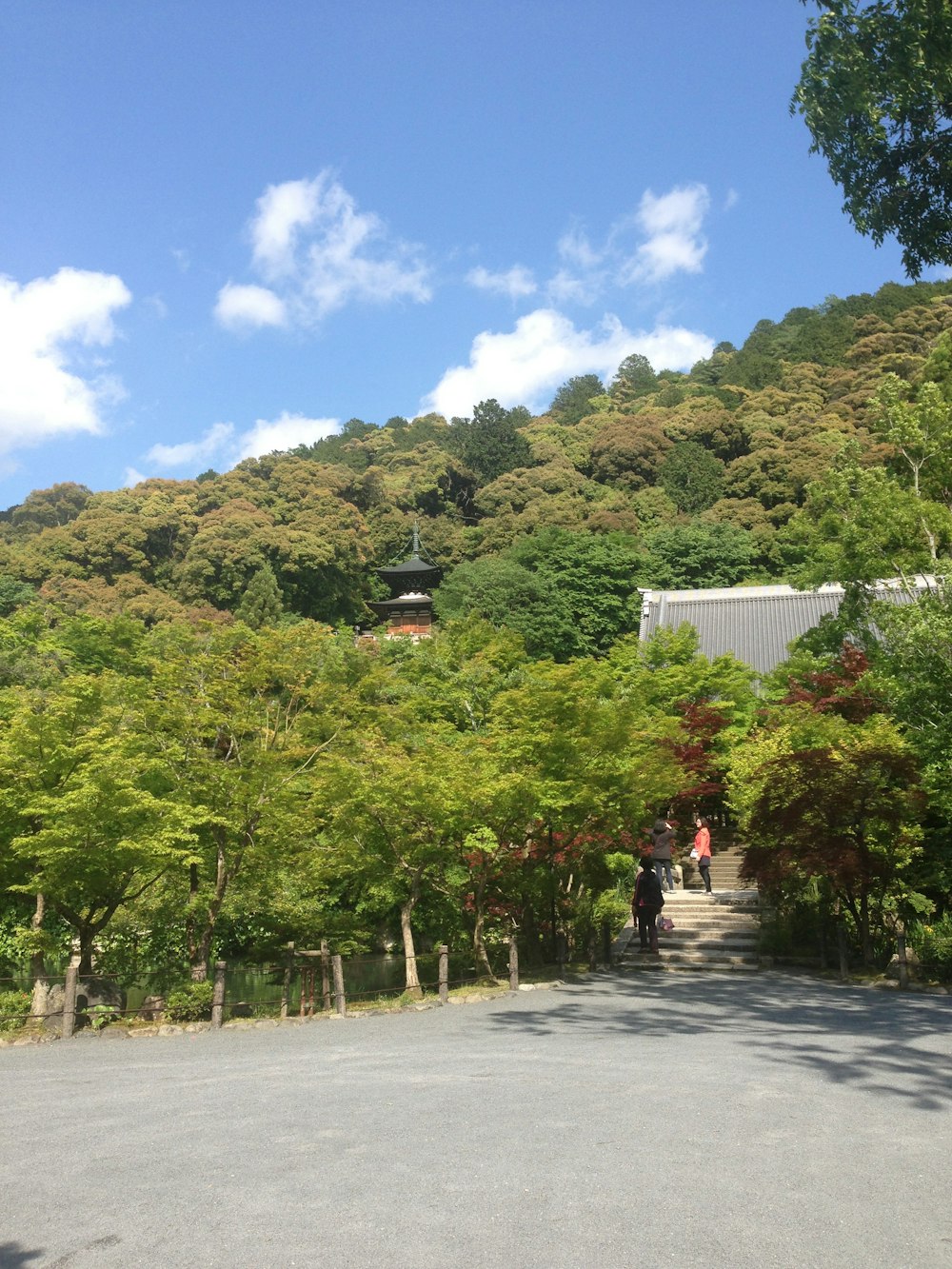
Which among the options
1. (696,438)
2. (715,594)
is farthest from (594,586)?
(696,438)

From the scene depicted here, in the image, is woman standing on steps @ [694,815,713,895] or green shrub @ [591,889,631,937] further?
woman standing on steps @ [694,815,713,895]

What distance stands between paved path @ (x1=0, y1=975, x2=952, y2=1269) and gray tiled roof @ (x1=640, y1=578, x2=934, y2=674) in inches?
779

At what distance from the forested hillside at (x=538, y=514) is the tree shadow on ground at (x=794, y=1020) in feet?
60.4

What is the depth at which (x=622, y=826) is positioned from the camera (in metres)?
13.9

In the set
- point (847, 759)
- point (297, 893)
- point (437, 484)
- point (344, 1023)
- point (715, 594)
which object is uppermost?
point (437, 484)

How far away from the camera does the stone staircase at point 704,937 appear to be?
532 inches


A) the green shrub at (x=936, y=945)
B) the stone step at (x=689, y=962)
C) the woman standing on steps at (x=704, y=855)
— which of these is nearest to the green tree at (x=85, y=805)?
the stone step at (x=689, y=962)

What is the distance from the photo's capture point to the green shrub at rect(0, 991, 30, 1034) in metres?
10.8

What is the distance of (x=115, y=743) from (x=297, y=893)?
14.8 feet

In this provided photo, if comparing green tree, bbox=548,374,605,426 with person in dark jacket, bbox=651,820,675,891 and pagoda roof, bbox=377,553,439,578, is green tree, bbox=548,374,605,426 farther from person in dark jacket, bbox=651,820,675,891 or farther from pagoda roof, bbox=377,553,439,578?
person in dark jacket, bbox=651,820,675,891

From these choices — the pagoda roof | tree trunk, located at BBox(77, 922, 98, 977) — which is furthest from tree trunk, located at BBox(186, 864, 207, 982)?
the pagoda roof

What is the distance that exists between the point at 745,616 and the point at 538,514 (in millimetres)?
18706

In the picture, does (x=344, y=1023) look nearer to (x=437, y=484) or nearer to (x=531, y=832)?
(x=531, y=832)

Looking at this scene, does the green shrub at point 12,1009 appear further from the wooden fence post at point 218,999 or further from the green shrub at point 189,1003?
the wooden fence post at point 218,999
